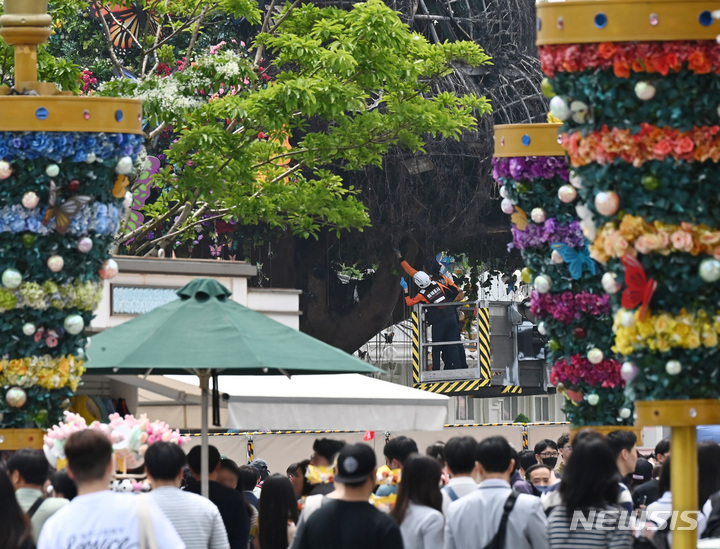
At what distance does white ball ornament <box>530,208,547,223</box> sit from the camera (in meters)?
10.8

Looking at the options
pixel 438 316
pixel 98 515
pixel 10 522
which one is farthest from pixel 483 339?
pixel 98 515

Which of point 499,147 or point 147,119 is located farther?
point 147,119

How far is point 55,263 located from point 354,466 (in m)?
3.10

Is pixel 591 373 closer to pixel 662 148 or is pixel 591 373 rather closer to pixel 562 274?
pixel 562 274

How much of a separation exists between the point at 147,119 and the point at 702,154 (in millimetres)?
10570

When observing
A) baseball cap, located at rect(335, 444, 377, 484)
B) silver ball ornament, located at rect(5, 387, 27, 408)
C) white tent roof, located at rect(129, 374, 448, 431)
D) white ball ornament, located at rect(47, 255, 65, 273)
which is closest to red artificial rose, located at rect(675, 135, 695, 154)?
baseball cap, located at rect(335, 444, 377, 484)

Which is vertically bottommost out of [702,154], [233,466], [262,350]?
[233,466]

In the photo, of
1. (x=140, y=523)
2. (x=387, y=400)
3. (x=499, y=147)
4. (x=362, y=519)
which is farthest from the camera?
(x=387, y=400)

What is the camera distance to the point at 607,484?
6.73m

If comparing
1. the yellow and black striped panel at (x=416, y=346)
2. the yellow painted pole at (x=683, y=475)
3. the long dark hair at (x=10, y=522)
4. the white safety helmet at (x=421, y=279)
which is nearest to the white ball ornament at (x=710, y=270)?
the yellow painted pole at (x=683, y=475)

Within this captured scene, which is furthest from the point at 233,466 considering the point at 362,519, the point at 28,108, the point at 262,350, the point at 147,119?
the point at 147,119

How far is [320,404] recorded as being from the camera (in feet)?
40.7

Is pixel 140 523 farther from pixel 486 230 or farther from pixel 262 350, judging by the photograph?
pixel 486 230

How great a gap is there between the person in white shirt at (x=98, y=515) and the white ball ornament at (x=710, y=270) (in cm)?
272
